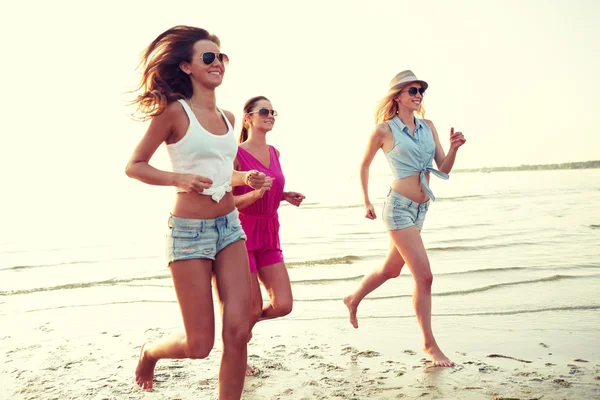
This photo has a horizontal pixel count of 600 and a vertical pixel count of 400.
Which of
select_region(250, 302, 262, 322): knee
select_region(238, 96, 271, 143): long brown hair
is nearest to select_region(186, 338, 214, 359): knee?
select_region(250, 302, 262, 322): knee

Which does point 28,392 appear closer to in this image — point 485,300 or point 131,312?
point 131,312

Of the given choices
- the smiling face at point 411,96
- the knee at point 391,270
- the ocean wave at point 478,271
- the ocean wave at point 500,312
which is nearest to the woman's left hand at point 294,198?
the knee at point 391,270

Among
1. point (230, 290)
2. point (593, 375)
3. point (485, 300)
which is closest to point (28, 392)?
point (230, 290)

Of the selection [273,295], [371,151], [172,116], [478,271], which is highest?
[172,116]

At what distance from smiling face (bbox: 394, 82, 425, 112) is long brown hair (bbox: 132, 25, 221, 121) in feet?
7.57

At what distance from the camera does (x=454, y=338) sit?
6.12 m

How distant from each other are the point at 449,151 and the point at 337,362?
2.12 m

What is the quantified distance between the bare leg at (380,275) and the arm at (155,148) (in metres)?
2.56

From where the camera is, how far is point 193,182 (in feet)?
11.6

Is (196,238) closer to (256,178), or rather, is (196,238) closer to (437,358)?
(256,178)

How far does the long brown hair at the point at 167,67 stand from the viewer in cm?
377

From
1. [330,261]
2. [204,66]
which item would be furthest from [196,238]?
[330,261]

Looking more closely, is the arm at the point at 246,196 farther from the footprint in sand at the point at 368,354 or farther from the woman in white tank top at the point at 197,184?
the footprint in sand at the point at 368,354

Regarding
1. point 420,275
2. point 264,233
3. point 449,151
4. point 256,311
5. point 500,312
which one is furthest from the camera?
point 500,312
